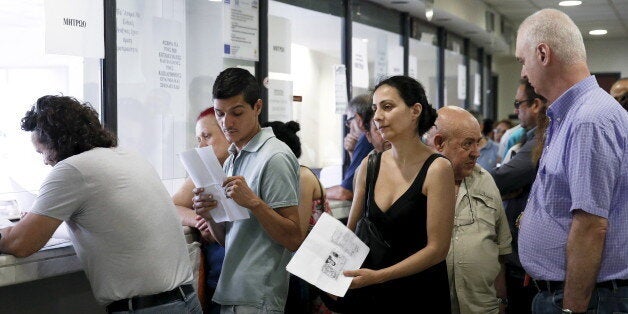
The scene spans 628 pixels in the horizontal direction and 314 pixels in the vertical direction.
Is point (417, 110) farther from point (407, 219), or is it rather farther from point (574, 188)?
point (574, 188)

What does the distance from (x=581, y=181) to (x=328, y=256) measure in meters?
0.76

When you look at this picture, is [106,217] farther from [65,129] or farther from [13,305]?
[13,305]

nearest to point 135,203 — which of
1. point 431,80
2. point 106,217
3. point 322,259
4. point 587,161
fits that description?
point 106,217

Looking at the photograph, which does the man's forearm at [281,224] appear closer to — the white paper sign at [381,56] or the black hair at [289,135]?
the black hair at [289,135]

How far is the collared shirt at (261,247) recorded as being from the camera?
240 cm

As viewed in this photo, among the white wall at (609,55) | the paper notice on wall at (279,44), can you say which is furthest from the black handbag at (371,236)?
the white wall at (609,55)

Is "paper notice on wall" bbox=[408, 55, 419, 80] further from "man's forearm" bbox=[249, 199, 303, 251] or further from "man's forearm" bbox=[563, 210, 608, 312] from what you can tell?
"man's forearm" bbox=[563, 210, 608, 312]

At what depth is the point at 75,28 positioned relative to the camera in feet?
10.1

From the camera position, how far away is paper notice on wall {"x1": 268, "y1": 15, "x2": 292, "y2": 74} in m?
4.65

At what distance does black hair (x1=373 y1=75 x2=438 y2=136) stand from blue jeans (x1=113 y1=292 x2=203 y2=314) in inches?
36.8

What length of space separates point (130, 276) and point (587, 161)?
1380 millimetres

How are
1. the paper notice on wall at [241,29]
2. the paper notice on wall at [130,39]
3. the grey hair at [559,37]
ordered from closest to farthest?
the grey hair at [559,37]
the paper notice on wall at [130,39]
the paper notice on wall at [241,29]

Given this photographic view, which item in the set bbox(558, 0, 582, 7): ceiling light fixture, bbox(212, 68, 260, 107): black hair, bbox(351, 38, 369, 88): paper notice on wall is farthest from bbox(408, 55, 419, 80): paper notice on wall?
bbox(212, 68, 260, 107): black hair

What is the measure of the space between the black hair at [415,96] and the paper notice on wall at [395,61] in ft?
13.8
